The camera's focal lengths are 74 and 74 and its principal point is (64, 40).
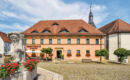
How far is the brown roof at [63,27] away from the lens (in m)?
20.8

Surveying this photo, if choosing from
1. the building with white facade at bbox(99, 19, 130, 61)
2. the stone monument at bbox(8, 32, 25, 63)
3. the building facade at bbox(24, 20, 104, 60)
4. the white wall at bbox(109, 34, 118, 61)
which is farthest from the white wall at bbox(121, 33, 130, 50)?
the stone monument at bbox(8, 32, 25, 63)

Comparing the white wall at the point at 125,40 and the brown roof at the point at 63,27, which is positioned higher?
the brown roof at the point at 63,27

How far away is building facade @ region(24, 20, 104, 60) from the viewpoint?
20234 mm

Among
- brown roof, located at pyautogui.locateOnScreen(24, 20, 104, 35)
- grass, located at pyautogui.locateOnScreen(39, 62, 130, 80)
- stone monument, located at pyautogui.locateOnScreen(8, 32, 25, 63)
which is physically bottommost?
grass, located at pyautogui.locateOnScreen(39, 62, 130, 80)

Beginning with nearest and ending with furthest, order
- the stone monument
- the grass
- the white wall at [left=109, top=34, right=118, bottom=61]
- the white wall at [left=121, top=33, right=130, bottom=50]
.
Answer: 1. the stone monument
2. the grass
3. the white wall at [left=121, top=33, right=130, bottom=50]
4. the white wall at [left=109, top=34, right=118, bottom=61]

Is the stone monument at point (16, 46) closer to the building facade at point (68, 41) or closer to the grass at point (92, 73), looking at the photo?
the grass at point (92, 73)

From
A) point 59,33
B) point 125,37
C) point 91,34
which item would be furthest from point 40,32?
point 125,37

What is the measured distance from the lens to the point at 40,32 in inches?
843

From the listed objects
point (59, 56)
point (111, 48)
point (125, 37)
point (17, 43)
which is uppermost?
point (125, 37)

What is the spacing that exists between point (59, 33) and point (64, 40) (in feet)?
7.90

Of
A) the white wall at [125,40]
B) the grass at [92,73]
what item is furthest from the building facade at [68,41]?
the grass at [92,73]

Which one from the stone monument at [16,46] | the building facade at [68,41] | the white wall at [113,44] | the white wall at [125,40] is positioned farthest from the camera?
the building facade at [68,41]

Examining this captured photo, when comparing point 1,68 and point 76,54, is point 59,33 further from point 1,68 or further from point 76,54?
point 1,68

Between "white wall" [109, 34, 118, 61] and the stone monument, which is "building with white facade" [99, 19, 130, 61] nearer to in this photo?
"white wall" [109, 34, 118, 61]
